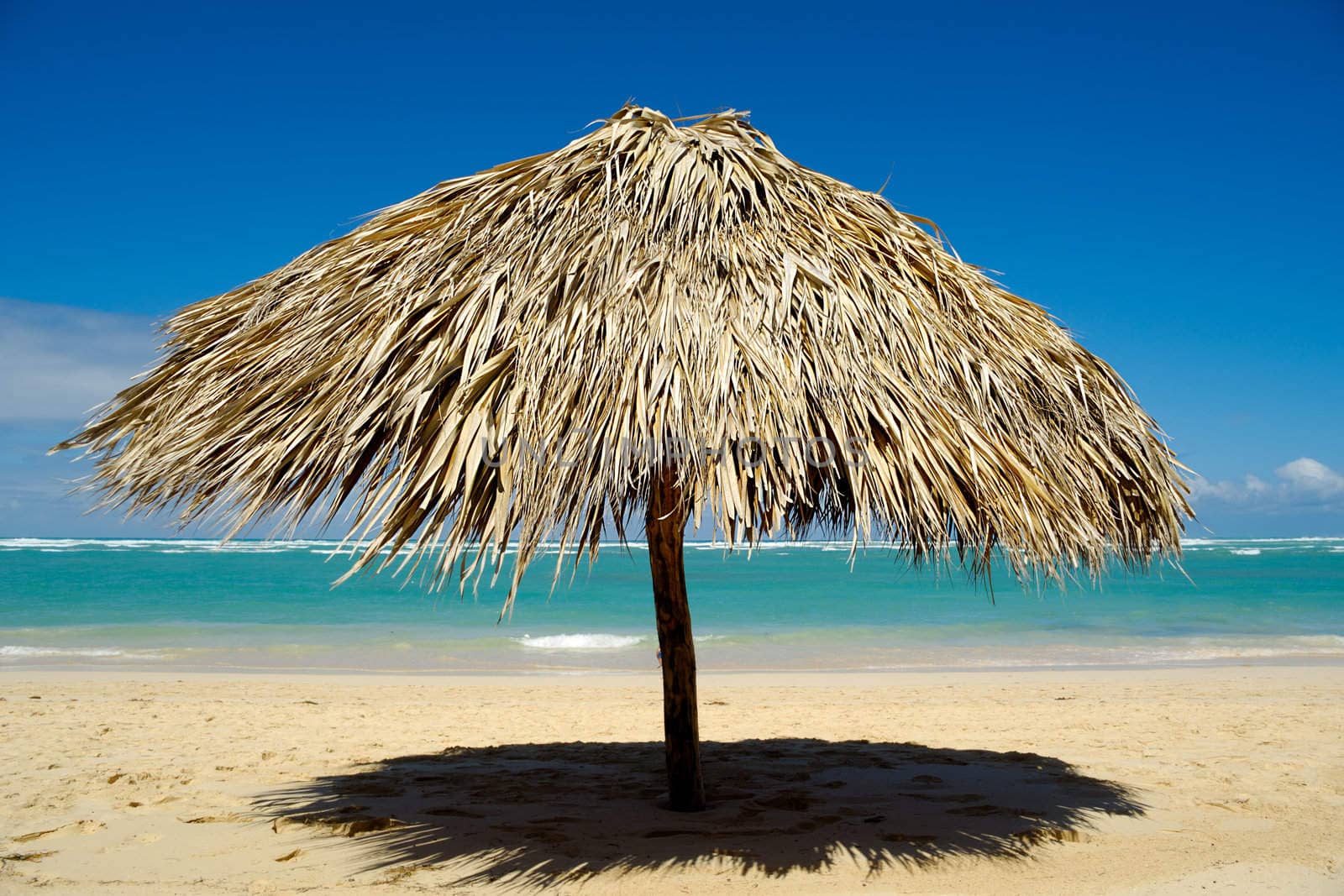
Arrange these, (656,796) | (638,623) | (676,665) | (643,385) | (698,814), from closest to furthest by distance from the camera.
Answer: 1. (643,385)
2. (676,665)
3. (698,814)
4. (656,796)
5. (638,623)

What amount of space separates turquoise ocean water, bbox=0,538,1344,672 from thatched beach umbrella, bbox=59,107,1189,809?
2438 millimetres

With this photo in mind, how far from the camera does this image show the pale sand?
9.89 feet

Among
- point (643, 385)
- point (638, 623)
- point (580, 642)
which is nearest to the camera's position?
point (643, 385)

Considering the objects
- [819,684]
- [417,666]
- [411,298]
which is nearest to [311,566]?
[417,666]

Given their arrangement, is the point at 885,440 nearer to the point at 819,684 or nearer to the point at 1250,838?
the point at 1250,838

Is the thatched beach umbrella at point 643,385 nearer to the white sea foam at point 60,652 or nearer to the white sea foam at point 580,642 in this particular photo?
the white sea foam at point 580,642

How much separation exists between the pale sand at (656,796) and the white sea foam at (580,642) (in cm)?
488

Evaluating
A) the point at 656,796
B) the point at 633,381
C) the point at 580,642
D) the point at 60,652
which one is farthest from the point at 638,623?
the point at 633,381

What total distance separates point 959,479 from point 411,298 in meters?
1.79

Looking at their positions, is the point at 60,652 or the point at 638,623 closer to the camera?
the point at 60,652

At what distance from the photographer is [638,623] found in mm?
15172

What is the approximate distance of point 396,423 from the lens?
98.9 inches

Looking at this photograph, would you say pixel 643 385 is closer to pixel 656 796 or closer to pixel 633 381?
pixel 633 381

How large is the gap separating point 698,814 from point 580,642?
9532mm
